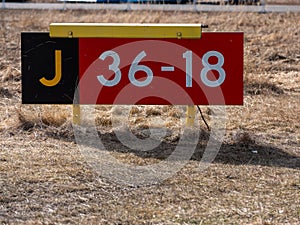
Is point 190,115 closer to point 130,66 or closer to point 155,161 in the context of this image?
point 130,66

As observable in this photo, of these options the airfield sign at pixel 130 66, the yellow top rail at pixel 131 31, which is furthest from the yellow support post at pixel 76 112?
the yellow top rail at pixel 131 31

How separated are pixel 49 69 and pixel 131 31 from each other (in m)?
0.96

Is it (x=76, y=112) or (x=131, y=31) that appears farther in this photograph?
(x=76, y=112)

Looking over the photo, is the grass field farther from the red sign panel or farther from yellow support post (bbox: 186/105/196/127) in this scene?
the red sign panel

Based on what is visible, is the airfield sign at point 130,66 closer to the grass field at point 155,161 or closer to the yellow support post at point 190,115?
the yellow support post at point 190,115

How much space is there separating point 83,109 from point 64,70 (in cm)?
88

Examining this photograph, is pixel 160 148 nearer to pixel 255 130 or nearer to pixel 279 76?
pixel 255 130

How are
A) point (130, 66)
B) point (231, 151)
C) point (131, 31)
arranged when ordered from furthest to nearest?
1. point (130, 66)
2. point (131, 31)
3. point (231, 151)

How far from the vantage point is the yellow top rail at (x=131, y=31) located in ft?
27.8

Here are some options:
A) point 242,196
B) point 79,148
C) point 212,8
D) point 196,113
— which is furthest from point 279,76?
point 212,8

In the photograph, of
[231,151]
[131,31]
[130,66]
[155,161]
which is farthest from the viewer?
[130,66]

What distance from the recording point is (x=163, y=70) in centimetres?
864

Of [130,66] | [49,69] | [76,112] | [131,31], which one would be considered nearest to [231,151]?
[130,66]

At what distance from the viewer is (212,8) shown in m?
22.5
